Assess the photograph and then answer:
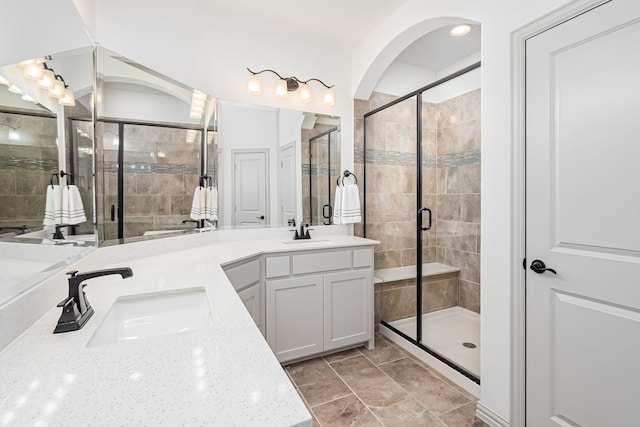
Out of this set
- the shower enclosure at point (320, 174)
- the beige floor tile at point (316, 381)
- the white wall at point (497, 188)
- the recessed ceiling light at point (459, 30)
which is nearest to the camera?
the white wall at point (497, 188)

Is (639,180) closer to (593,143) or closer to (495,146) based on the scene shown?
(593,143)

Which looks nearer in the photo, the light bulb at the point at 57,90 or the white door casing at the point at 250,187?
the light bulb at the point at 57,90

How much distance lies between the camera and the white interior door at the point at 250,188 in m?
2.54

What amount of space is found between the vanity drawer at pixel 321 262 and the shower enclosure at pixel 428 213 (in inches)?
24.7

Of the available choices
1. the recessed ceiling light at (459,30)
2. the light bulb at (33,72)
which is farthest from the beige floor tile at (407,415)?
the recessed ceiling light at (459,30)

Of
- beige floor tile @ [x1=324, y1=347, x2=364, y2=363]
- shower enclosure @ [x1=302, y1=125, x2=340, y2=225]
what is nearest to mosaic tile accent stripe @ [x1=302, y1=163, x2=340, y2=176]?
shower enclosure @ [x1=302, y1=125, x2=340, y2=225]

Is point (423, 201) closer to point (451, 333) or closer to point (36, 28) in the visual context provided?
point (451, 333)

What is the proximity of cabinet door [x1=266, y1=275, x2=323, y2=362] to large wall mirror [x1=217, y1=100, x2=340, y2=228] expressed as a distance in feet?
2.28

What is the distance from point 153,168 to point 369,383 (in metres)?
2.08

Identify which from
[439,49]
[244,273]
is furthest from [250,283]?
[439,49]

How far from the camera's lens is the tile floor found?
5.65ft

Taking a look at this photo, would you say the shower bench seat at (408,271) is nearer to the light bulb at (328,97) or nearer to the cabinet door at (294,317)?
the cabinet door at (294,317)

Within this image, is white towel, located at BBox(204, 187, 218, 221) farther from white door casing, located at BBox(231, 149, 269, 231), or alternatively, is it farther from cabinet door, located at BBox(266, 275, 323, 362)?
cabinet door, located at BBox(266, 275, 323, 362)

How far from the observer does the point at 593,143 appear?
126 centimetres
